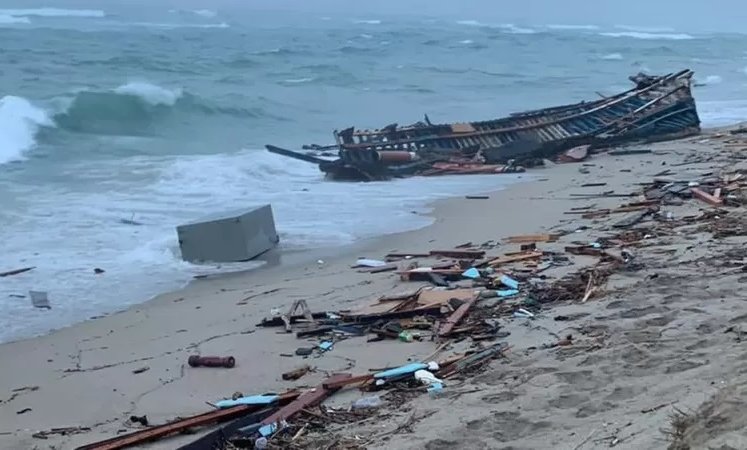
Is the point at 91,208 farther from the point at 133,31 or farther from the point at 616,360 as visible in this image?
the point at 133,31

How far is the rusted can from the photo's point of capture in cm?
787

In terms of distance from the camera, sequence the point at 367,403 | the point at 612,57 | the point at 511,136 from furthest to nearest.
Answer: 1. the point at 612,57
2. the point at 511,136
3. the point at 367,403

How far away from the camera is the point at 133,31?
6081 centimetres

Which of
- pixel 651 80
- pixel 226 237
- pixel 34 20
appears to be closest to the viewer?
pixel 226 237

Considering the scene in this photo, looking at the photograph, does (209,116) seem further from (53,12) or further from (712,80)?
(53,12)

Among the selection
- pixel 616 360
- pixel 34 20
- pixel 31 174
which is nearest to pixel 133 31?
pixel 34 20

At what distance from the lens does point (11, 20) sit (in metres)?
64.3

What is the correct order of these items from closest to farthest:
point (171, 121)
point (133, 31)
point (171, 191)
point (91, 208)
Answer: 1. point (91, 208)
2. point (171, 191)
3. point (171, 121)
4. point (133, 31)

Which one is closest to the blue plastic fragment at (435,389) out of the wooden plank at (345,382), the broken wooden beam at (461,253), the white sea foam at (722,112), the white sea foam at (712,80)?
the wooden plank at (345,382)

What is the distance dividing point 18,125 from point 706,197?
1830cm

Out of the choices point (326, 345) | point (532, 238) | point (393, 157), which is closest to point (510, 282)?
point (326, 345)

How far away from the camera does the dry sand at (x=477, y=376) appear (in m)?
5.34

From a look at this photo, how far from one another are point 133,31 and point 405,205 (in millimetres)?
48914

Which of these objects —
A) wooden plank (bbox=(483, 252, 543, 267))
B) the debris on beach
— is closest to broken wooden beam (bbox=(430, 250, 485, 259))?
wooden plank (bbox=(483, 252, 543, 267))
